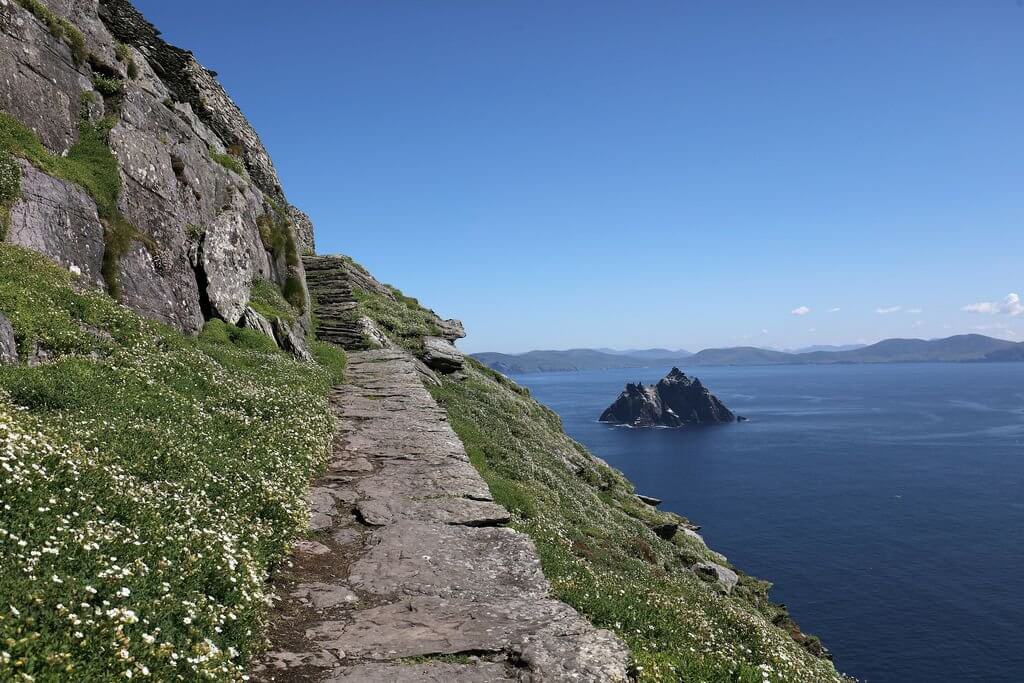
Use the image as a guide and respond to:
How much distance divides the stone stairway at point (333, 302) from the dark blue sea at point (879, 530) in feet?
178

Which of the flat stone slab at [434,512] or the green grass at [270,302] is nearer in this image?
the flat stone slab at [434,512]

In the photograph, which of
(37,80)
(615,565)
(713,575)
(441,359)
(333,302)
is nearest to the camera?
(615,565)

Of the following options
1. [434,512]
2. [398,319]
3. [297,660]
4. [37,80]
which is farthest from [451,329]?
[297,660]

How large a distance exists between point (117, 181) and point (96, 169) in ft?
2.04

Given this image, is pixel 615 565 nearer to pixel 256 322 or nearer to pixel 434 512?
pixel 434 512

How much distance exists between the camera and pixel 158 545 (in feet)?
22.2

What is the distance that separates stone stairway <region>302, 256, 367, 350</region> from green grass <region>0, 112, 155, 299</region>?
1179 cm

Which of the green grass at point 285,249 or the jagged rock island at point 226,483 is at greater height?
the green grass at point 285,249

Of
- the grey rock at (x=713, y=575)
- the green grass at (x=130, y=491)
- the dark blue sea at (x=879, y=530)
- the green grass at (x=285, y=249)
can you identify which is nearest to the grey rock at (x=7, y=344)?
the green grass at (x=130, y=491)

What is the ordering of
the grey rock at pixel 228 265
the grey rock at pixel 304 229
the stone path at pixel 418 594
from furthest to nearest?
the grey rock at pixel 304 229 < the grey rock at pixel 228 265 < the stone path at pixel 418 594

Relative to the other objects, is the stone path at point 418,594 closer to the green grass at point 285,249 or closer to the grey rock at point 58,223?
the grey rock at point 58,223

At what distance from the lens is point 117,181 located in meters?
19.8

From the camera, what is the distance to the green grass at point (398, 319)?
116ft

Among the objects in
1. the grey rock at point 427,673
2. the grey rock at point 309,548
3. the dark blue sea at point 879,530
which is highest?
the grey rock at point 309,548
